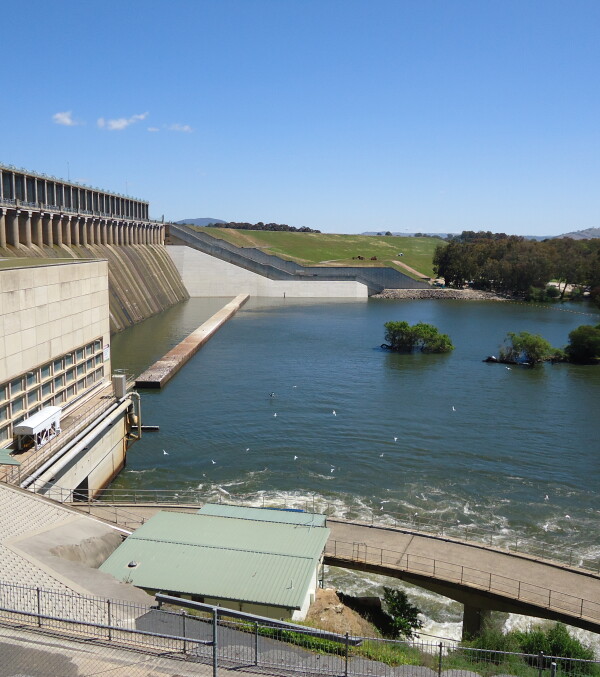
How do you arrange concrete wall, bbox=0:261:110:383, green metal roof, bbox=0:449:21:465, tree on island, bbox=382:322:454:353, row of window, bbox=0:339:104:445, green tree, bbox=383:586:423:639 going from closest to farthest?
green tree, bbox=383:586:423:639, green metal roof, bbox=0:449:21:465, concrete wall, bbox=0:261:110:383, row of window, bbox=0:339:104:445, tree on island, bbox=382:322:454:353

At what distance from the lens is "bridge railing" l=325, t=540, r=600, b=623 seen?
1340 cm

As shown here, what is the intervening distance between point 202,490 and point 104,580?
37.1ft

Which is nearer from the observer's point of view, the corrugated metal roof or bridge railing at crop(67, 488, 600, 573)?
the corrugated metal roof

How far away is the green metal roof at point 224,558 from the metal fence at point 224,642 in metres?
1.17

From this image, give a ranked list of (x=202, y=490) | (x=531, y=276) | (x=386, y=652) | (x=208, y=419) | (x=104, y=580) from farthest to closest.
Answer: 1. (x=531, y=276)
2. (x=208, y=419)
3. (x=202, y=490)
4. (x=104, y=580)
5. (x=386, y=652)

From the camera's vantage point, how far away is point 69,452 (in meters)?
19.0

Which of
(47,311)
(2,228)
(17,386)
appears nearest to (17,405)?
(17,386)

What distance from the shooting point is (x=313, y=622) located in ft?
38.7

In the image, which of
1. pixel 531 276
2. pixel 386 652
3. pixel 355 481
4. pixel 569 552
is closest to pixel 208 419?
pixel 355 481

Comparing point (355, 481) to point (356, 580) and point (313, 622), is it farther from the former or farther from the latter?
point (313, 622)

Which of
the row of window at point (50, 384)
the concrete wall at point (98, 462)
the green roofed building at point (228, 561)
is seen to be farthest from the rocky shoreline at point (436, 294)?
the green roofed building at point (228, 561)

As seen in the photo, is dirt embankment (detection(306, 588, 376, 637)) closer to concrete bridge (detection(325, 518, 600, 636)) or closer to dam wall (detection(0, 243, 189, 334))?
concrete bridge (detection(325, 518, 600, 636))

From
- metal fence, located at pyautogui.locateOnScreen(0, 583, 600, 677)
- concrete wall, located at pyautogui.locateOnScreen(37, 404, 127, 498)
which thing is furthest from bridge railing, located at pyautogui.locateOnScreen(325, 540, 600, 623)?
concrete wall, located at pyautogui.locateOnScreen(37, 404, 127, 498)

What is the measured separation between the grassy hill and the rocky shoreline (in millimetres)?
20773
